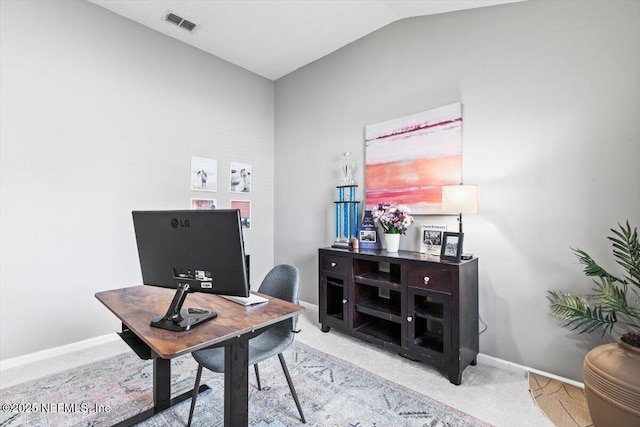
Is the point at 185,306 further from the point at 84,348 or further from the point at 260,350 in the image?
the point at 84,348

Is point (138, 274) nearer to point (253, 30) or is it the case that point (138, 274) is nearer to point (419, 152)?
point (253, 30)

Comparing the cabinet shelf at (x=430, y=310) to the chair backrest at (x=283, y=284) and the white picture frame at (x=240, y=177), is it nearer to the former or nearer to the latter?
the chair backrest at (x=283, y=284)

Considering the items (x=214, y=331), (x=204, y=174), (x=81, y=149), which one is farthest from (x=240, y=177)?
(x=214, y=331)

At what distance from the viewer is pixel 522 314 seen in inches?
91.5

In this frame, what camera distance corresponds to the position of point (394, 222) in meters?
2.76

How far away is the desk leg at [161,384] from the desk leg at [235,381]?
719 mm

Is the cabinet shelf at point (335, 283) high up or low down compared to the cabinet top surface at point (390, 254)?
down

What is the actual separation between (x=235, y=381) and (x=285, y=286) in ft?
2.41

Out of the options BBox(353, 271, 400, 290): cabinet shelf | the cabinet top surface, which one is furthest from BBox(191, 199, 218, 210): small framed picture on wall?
BBox(353, 271, 400, 290): cabinet shelf

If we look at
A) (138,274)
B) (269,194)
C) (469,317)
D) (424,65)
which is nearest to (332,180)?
(269,194)

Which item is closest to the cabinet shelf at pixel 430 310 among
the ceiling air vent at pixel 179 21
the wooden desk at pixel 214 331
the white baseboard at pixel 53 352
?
the wooden desk at pixel 214 331

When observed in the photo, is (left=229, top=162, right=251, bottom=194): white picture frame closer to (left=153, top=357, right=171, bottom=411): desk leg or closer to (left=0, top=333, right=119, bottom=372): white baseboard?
(left=0, top=333, right=119, bottom=372): white baseboard

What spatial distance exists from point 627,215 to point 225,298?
2558mm

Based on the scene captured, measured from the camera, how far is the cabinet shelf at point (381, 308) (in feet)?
8.52
